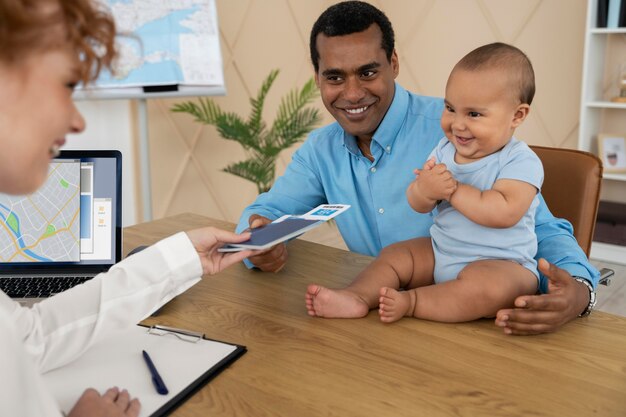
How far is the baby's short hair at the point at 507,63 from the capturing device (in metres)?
1.21

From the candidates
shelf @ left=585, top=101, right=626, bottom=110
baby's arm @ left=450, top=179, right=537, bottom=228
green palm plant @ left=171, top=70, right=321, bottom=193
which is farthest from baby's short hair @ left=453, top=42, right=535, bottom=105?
shelf @ left=585, top=101, right=626, bottom=110

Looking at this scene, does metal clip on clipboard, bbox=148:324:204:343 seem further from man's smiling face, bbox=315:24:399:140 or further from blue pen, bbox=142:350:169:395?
man's smiling face, bbox=315:24:399:140

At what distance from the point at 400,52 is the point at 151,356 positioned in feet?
12.5

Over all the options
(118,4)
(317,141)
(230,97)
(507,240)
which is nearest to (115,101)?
(118,4)

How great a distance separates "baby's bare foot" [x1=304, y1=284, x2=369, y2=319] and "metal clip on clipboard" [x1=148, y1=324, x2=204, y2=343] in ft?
0.69

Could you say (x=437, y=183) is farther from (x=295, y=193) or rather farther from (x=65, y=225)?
(x=65, y=225)

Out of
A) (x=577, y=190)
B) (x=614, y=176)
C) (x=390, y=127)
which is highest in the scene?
(x=390, y=127)

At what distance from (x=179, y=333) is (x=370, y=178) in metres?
0.79

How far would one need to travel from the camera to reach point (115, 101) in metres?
3.14

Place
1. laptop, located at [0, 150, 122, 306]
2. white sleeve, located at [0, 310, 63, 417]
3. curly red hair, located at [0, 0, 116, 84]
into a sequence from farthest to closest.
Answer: laptop, located at [0, 150, 122, 306]
white sleeve, located at [0, 310, 63, 417]
curly red hair, located at [0, 0, 116, 84]

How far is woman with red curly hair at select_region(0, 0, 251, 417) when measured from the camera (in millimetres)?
642

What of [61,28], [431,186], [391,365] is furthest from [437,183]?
[61,28]

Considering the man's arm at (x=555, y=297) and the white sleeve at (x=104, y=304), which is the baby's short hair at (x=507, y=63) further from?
→ the white sleeve at (x=104, y=304)

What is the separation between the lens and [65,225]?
135 cm
